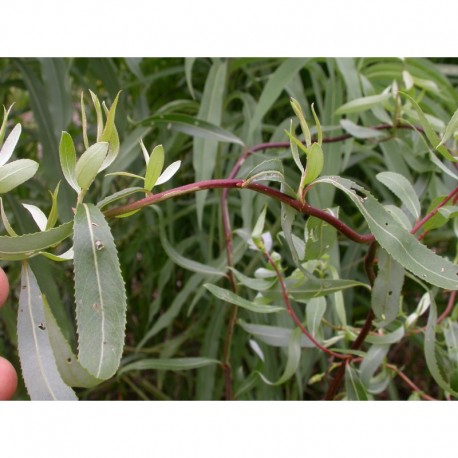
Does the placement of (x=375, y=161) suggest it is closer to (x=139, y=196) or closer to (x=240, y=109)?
(x=240, y=109)

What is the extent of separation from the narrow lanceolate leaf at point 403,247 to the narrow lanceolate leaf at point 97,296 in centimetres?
12

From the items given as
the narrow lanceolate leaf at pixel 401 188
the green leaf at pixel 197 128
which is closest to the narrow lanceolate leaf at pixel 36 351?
the narrow lanceolate leaf at pixel 401 188

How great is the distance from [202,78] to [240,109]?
0.29 ft

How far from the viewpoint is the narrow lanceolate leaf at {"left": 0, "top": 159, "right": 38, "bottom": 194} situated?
0.94ft

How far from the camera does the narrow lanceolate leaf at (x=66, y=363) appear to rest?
26cm

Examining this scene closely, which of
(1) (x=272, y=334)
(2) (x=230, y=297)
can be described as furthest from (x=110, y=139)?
(1) (x=272, y=334)

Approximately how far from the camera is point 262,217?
45 cm

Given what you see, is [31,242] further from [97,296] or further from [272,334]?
[272,334]

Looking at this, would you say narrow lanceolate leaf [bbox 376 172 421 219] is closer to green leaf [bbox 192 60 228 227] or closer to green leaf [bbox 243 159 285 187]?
green leaf [bbox 243 159 285 187]

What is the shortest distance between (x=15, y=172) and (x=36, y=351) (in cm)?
9

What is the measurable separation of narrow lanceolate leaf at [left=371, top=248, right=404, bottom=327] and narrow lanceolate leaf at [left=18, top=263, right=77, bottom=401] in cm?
18

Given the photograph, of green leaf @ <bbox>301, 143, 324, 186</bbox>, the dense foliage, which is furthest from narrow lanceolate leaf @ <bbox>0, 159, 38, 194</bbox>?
green leaf @ <bbox>301, 143, 324, 186</bbox>

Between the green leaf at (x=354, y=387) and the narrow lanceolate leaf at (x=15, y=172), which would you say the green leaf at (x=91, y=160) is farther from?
the green leaf at (x=354, y=387)

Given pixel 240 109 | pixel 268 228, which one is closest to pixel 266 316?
pixel 268 228
